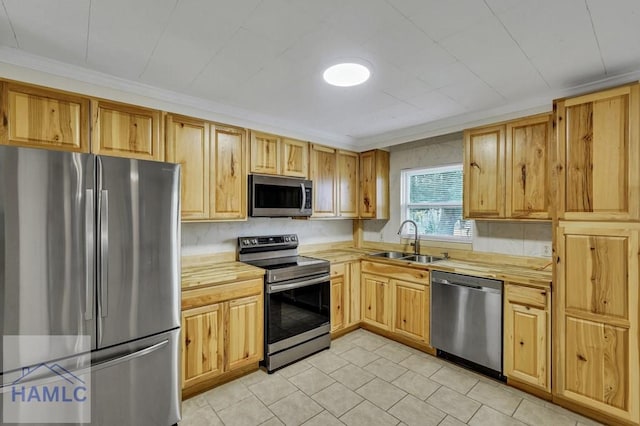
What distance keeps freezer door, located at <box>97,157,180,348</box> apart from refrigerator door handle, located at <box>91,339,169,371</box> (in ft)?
0.30

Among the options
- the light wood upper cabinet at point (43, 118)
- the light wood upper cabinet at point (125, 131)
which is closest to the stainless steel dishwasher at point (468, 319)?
the light wood upper cabinet at point (125, 131)

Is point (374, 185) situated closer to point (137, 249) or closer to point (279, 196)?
point (279, 196)

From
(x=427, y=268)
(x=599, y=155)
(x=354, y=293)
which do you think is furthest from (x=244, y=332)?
(x=599, y=155)

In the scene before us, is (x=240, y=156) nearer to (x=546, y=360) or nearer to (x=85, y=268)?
(x=85, y=268)

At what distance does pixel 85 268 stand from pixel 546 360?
3229 mm

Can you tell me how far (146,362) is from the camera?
1.91 metres

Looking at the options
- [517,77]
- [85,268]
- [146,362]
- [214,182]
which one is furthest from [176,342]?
[517,77]

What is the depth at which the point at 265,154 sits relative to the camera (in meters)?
3.13

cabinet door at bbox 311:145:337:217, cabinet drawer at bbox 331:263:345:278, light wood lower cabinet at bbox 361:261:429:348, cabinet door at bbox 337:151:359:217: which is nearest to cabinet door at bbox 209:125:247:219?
cabinet door at bbox 311:145:337:217

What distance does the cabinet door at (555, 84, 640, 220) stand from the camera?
6.55ft

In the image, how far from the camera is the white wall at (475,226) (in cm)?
290

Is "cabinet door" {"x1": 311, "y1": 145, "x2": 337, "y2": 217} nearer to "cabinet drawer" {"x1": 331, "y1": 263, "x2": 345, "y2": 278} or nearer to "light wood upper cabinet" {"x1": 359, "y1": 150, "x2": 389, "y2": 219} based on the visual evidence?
"light wood upper cabinet" {"x1": 359, "y1": 150, "x2": 389, "y2": 219}

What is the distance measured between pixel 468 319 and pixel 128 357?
2.68 metres

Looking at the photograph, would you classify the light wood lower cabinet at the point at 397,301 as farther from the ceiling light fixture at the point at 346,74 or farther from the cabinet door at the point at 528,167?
the ceiling light fixture at the point at 346,74
